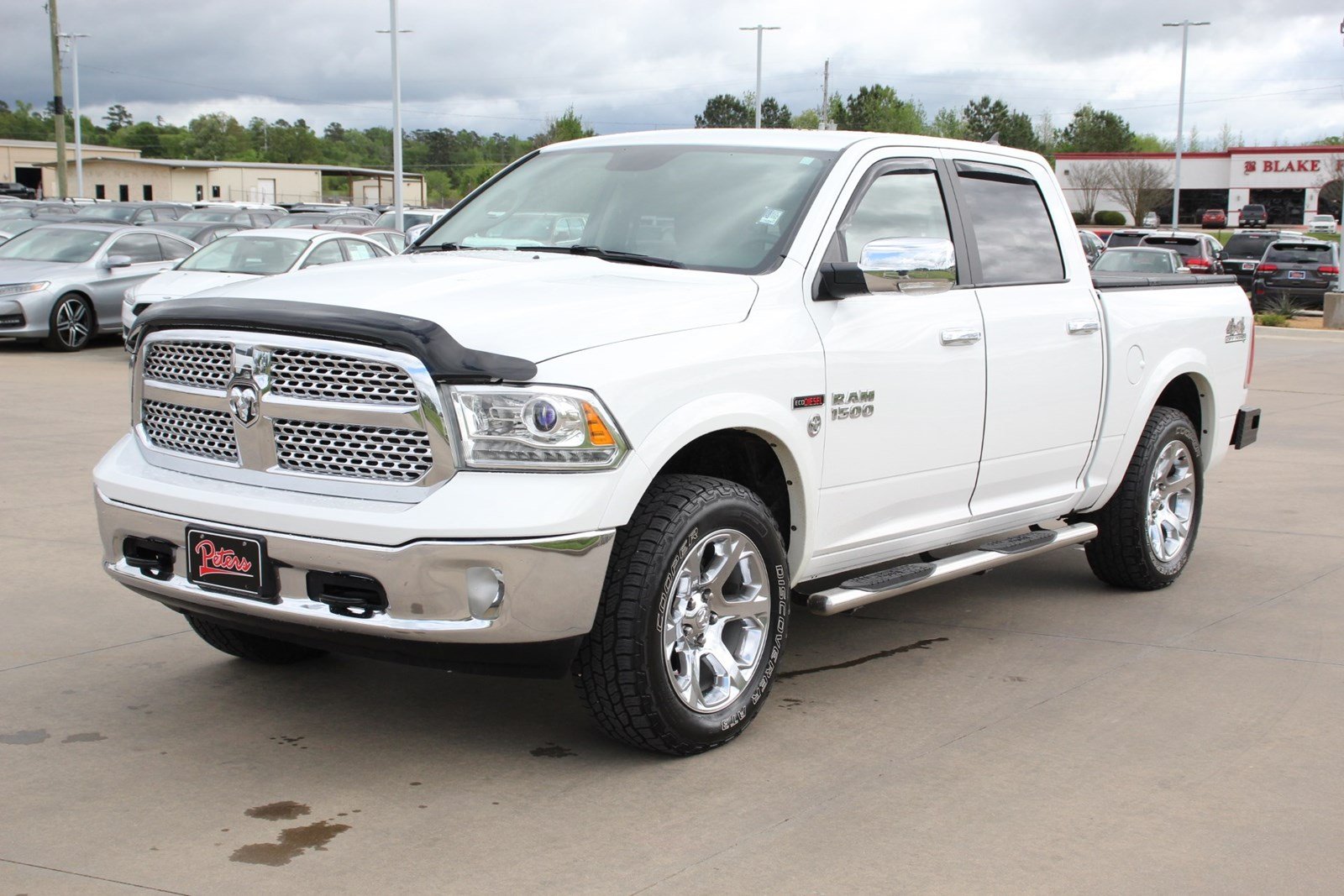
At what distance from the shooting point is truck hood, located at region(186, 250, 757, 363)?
405cm

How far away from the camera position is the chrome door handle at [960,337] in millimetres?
5281

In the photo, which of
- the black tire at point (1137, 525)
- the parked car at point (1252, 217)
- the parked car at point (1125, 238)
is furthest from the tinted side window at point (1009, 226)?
the parked car at point (1252, 217)

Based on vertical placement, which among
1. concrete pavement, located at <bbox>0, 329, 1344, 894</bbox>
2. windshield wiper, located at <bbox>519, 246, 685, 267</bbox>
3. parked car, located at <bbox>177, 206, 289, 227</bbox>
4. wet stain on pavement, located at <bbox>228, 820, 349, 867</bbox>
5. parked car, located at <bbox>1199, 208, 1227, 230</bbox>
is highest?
parked car, located at <bbox>1199, 208, 1227, 230</bbox>

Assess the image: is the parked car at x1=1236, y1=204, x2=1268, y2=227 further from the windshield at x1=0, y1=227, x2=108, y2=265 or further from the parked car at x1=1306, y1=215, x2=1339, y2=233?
the windshield at x1=0, y1=227, x2=108, y2=265

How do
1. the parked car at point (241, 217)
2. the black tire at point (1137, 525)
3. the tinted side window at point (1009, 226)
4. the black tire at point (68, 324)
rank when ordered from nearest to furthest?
1. the tinted side window at point (1009, 226)
2. the black tire at point (1137, 525)
3. the black tire at point (68, 324)
4. the parked car at point (241, 217)

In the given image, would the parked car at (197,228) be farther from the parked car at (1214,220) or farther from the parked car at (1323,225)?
the parked car at (1214,220)

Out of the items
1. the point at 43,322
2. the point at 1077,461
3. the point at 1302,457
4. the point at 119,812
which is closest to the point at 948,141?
the point at 1077,461

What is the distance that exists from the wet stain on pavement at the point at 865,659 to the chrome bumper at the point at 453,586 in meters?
1.58

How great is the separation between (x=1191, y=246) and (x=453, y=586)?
27.2 metres

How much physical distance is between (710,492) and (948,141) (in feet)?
8.16

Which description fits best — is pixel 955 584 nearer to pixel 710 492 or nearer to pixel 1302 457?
pixel 710 492

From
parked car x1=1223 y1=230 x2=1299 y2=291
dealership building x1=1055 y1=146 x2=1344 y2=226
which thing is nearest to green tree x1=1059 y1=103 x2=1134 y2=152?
dealership building x1=1055 y1=146 x2=1344 y2=226

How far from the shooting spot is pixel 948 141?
6066mm

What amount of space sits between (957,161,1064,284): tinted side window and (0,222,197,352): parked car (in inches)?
569
